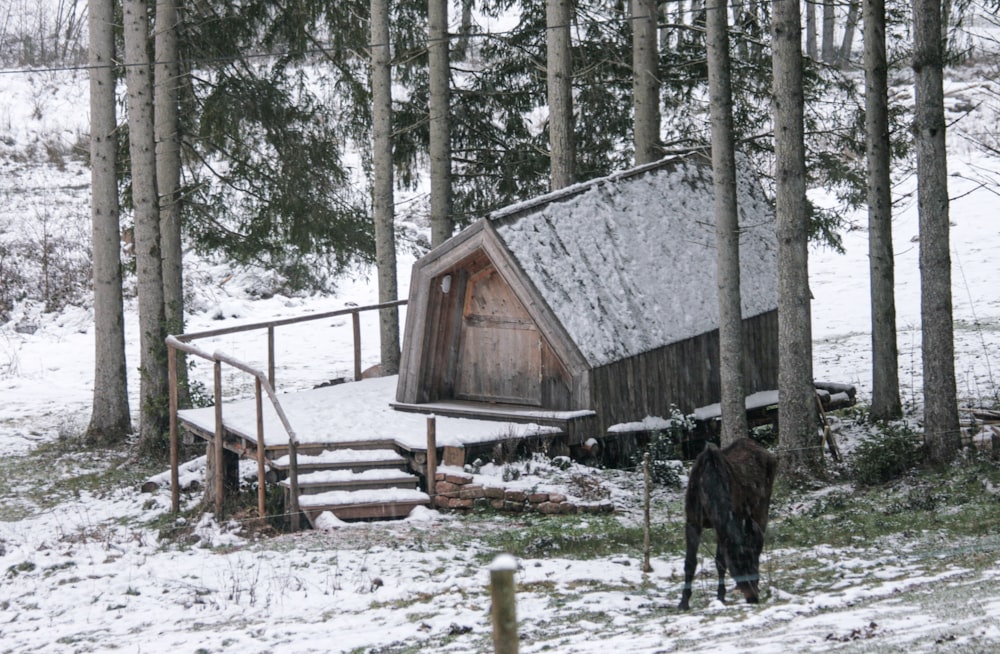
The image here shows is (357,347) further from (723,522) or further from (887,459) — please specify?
(723,522)

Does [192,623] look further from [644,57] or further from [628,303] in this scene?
[644,57]

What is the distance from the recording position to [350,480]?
1164cm

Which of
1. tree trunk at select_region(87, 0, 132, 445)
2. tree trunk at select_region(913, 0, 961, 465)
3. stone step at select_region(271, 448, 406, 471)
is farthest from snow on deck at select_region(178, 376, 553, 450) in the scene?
tree trunk at select_region(913, 0, 961, 465)

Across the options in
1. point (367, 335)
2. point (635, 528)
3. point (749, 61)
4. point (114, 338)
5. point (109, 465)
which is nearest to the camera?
point (635, 528)

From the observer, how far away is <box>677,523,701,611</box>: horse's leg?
730 centimetres

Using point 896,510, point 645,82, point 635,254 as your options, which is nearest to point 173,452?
point 635,254

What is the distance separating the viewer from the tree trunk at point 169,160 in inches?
638

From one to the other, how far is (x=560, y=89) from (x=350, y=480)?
7963 mm

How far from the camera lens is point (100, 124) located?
1605 cm

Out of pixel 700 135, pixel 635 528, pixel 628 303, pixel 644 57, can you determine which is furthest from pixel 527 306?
pixel 700 135

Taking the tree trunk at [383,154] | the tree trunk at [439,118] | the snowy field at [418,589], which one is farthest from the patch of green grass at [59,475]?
the tree trunk at [439,118]

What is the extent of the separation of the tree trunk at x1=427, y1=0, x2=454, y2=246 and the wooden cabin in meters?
3.97

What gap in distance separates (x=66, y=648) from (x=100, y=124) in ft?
34.8

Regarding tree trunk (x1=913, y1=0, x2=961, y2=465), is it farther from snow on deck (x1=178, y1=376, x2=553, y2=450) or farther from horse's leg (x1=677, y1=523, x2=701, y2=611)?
horse's leg (x1=677, y1=523, x2=701, y2=611)
